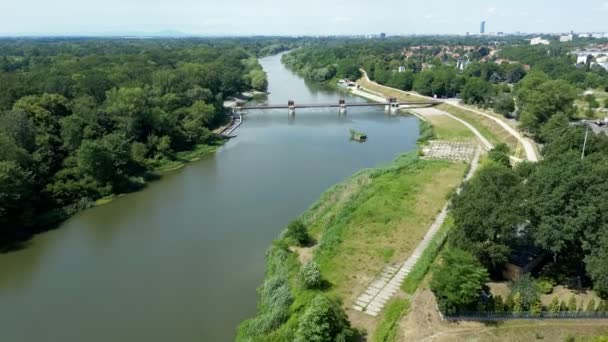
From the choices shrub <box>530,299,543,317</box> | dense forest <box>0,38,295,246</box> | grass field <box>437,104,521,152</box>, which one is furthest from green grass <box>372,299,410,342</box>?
grass field <box>437,104,521,152</box>

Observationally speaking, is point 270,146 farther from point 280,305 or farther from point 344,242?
point 280,305

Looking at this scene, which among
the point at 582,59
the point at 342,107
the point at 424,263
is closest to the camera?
the point at 424,263

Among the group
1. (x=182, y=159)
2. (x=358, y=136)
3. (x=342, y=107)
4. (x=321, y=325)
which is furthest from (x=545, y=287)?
(x=342, y=107)

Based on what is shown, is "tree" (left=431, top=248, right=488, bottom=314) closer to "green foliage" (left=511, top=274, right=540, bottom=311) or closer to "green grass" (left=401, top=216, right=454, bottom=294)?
"green foliage" (left=511, top=274, right=540, bottom=311)

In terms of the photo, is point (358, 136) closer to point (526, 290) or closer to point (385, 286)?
point (385, 286)

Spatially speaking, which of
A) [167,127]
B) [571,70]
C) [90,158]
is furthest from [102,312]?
[571,70]

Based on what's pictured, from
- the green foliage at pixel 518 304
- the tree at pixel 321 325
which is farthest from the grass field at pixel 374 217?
the green foliage at pixel 518 304

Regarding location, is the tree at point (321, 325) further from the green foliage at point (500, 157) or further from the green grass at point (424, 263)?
the green foliage at point (500, 157)
